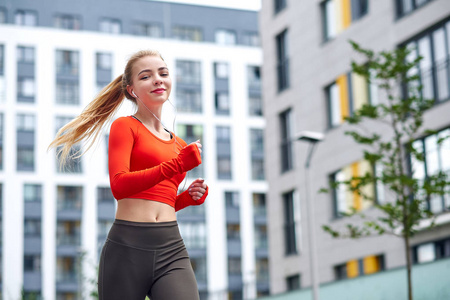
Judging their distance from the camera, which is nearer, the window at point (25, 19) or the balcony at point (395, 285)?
the balcony at point (395, 285)

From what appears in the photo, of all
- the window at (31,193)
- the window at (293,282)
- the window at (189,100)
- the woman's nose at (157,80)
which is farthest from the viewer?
the window at (189,100)

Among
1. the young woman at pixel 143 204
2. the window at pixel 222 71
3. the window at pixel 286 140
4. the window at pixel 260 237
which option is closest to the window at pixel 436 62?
the window at pixel 286 140

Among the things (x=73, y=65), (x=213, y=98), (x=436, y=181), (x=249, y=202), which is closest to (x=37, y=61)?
(x=73, y=65)

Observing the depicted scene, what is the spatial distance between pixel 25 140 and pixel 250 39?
23.1m

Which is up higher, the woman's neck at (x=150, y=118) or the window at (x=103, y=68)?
the window at (x=103, y=68)

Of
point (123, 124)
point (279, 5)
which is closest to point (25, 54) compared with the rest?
point (279, 5)

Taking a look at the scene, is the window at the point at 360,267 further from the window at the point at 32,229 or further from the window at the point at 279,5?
Result: the window at the point at 32,229

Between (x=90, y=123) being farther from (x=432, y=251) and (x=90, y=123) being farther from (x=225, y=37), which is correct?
(x=225, y=37)

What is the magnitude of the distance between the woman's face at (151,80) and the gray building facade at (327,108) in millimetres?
21056

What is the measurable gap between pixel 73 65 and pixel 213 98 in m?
12.7

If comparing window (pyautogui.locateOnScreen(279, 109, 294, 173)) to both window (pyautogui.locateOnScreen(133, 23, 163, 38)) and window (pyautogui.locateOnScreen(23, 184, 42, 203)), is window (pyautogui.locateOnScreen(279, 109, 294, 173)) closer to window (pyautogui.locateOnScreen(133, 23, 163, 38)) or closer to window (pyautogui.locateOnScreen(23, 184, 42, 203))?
window (pyautogui.locateOnScreen(23, 184, 42, 203))

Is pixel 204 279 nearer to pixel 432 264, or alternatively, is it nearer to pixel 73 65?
pixel 73 65

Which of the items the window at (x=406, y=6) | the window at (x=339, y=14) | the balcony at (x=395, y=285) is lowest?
the balcony at (x=395, y=285)

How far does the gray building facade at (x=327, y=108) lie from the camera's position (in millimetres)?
26031
